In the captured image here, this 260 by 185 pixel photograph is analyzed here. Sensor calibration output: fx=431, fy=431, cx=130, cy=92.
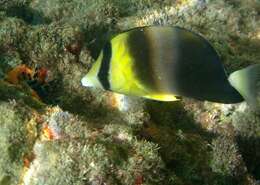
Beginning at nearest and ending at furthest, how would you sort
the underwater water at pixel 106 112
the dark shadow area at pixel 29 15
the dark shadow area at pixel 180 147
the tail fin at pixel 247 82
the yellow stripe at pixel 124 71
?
1. the tail fin at pixel 247 82
2. the yellow stripe at pixel 124 71
3. the underwater water at pixel 106 112
4. the dark shadow area at pixel 180 147
5. the dark shadow area at pixel 29 15

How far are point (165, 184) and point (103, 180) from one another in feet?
1.82

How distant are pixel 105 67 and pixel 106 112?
2.07 metres

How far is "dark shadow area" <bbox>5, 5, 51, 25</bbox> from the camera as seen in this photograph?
227 inches

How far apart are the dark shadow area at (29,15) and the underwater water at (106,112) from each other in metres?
0.02

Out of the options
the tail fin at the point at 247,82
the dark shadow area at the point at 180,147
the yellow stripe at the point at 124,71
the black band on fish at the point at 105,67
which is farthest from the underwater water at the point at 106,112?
the black band on fish at the point at 105,67

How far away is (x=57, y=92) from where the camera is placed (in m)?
4.39

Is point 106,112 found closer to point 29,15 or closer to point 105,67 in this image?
point 105,67

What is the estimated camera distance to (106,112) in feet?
13.9

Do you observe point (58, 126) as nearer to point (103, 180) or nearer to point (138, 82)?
point (103, 180)

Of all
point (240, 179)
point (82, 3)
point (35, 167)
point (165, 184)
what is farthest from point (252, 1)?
point (35, 167)

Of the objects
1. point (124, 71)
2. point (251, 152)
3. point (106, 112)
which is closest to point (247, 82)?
point (124, 71)

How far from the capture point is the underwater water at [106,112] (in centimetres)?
308

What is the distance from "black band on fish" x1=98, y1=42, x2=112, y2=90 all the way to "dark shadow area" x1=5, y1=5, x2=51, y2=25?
379 cm

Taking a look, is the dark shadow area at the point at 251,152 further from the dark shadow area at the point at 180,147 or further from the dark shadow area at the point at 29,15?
the dark shadow area at the point at 29,15
